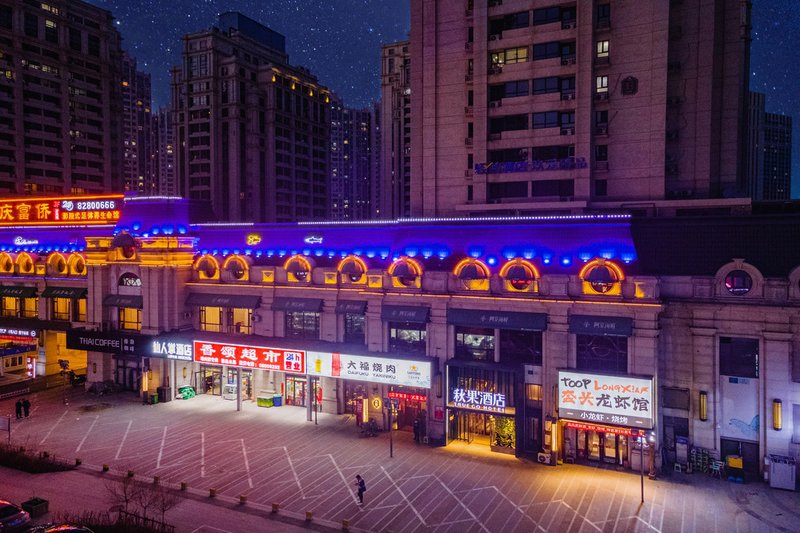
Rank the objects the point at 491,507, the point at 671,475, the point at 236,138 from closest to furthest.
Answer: the point at 491,507 → the point at 671,475 → the point at 236,138

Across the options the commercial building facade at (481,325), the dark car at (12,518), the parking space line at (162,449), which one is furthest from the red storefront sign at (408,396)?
the dark car at (12,518)

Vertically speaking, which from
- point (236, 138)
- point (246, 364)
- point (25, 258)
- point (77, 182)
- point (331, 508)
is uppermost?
point (236, 138)

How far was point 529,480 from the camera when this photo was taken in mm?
32438

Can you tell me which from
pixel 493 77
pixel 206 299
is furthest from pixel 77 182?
pixel 493 77

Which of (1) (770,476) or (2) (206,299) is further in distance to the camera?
(2) (206,299)

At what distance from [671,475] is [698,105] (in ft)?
111

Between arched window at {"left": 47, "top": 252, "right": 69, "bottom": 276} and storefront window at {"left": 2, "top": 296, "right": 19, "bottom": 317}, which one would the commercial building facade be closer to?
arched window at {"left": 47, "top": 252, "right": 69, "bottom": 276}

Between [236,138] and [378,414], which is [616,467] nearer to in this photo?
[378,414]

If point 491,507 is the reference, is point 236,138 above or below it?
above

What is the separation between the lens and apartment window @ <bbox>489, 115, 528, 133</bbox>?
5044cm

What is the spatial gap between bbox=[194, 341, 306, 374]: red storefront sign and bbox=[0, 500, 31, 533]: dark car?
61.9 ft

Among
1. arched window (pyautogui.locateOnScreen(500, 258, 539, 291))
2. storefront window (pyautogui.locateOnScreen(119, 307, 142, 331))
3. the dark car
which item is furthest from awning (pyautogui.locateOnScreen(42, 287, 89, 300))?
arched window (pyautogui.locateOnScreen(500, 258, 539, 291))

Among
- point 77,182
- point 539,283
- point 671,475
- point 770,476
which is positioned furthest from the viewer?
point 77,182

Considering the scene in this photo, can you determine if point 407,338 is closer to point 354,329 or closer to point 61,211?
point 354,329
